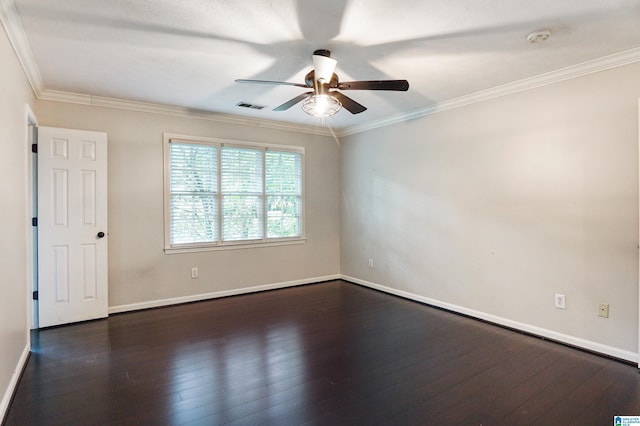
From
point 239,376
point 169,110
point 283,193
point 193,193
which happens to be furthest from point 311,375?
point 169,110

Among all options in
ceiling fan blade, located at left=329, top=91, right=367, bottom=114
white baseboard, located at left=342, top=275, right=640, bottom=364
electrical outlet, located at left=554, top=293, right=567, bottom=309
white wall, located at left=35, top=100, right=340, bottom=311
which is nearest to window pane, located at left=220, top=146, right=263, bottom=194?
white wall, located at left=35, top=100, right=340, bottom=311

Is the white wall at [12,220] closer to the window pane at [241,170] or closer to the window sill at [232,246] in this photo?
the window sill at [232,246]

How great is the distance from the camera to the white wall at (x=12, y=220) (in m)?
2.06

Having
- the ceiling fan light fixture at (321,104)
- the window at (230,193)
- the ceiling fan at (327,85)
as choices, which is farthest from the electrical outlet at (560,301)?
the window at (230,193)

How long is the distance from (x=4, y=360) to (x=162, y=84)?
256 centimetres

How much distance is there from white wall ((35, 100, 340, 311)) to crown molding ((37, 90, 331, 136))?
2.0 inches

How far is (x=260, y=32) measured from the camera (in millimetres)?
2369

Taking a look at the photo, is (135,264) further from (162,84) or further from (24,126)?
(162,84)

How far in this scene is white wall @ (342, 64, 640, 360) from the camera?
2.75 m

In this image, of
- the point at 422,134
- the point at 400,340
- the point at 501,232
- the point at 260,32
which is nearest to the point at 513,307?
the point at 501,232

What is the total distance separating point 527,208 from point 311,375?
255 cm

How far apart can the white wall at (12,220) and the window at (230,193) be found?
1.60 m

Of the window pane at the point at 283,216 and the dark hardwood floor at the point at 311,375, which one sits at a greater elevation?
the window pane at the point at 283,216

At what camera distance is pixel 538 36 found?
95.0 inches
